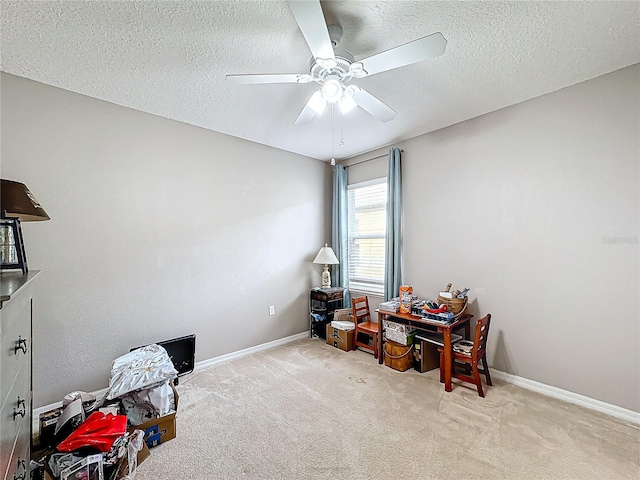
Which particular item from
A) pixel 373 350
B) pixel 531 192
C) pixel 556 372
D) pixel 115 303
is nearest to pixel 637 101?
pixel 531 192

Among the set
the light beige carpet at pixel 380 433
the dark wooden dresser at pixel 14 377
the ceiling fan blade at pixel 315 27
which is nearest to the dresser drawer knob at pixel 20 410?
the dark wooden dresser at pixel 14 377

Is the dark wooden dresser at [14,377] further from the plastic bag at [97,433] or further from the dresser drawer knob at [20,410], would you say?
the plastic bag at [97,433]

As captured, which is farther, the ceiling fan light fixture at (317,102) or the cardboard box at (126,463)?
the ceiling fan light fixture at (317,102)

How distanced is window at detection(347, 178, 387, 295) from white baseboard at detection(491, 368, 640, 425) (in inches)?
62.5

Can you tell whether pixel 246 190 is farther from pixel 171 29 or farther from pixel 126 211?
pixel 171 29

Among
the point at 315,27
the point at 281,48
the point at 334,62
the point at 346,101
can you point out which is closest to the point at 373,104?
the point at 346,101

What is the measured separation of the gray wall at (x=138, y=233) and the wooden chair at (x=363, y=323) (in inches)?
34.5

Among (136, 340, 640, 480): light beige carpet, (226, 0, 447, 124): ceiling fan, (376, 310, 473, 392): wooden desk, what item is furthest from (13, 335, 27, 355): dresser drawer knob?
(376, 310, 473, 392): wooden desk

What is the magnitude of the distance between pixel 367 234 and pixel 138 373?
300cm

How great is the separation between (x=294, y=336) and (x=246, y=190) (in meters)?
2.02

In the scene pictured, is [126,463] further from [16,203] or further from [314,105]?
[314,105]

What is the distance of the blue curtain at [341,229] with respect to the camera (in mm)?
4254

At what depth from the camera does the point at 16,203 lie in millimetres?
1589

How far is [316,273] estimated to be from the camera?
14.1 feet
